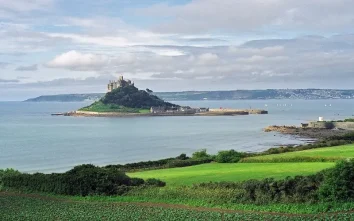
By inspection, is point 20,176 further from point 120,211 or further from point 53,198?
point 120,211

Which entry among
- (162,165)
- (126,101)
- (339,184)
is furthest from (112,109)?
(339,184)

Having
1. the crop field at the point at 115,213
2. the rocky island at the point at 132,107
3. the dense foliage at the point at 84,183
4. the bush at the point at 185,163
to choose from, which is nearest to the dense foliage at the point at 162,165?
the bush at the point at 185,163

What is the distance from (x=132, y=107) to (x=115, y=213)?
544ft

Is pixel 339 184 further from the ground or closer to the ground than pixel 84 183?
further from the ground

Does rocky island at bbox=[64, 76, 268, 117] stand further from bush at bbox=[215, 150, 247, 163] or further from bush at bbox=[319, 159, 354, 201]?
bush at bbox=[319, 159, 354, 201]

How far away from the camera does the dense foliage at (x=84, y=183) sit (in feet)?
80.9

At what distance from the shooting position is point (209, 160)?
1677 inches

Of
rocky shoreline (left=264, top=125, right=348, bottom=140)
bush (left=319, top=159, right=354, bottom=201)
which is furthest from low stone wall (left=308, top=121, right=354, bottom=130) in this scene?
bush (left=319, top=159, right=354, bottom=201)

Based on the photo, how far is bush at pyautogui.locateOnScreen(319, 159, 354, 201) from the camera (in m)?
19.6

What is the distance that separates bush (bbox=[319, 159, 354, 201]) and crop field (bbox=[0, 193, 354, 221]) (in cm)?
155

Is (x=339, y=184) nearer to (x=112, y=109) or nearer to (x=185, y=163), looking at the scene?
(x=185, y=163)

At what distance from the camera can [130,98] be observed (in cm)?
18688

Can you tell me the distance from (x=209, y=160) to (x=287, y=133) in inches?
2185

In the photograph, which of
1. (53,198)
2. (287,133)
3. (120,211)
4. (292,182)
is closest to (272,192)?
(292,182)
